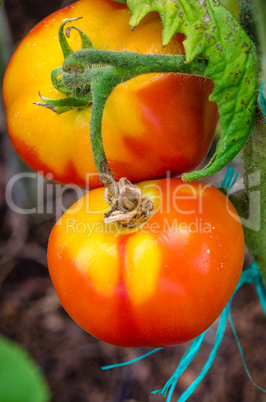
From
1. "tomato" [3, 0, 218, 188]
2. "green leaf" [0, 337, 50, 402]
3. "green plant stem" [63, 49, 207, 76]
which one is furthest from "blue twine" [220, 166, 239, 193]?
"green leaf" [0, 337, 50, 402]

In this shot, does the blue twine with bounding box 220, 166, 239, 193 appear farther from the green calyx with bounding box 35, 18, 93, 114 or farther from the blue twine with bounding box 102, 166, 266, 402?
the green calyx with bounding box 35, 18, 93, 114

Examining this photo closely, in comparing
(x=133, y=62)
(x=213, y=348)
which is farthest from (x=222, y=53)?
(x=213, y=348)

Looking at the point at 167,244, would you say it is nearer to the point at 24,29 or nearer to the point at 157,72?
the point at 157,72

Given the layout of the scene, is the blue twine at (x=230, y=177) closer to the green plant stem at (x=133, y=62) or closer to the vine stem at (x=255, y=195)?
the vine stem at (x=255, y=195)

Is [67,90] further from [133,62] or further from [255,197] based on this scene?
[255,197]

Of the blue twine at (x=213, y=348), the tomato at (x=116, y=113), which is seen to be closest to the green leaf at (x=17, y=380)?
the blue twine at (x=213, y=348)
